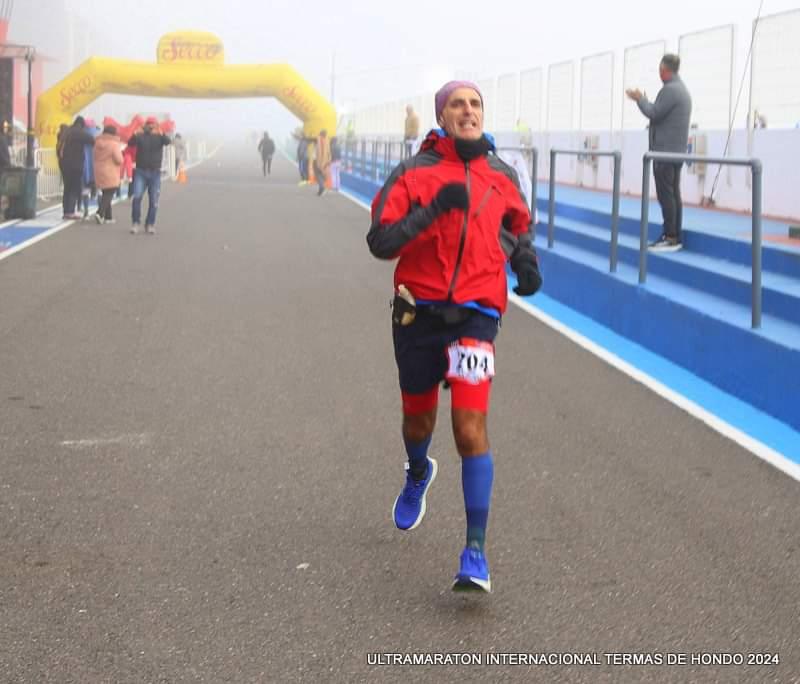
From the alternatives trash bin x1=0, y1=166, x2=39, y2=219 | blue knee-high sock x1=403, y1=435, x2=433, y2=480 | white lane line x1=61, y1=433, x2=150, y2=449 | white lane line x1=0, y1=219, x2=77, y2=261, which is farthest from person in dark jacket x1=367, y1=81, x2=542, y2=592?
trash bin x1=0, y1=166, x2=39, y2=219

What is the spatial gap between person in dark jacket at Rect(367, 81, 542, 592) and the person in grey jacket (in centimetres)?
752

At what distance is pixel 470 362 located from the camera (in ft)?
15.0

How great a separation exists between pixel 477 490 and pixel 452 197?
3.13 ft

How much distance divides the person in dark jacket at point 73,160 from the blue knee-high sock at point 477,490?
1905 centimetres

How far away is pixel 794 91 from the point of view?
1551 centimetres

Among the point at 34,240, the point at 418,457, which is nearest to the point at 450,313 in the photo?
the point at 418,457

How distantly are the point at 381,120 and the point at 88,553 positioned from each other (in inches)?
2114

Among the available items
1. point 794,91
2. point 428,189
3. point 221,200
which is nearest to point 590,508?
point 428,189

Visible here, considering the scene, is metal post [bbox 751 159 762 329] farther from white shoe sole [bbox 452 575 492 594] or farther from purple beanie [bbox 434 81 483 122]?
white shoe sole [bbox 452 575 492 594]

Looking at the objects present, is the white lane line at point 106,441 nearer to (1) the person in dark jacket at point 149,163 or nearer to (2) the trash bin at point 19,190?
(1) the person in dark jacket at point 149,163

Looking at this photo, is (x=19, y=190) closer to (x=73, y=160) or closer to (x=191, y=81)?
(x=73, y=160)

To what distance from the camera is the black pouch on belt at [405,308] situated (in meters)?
4.60

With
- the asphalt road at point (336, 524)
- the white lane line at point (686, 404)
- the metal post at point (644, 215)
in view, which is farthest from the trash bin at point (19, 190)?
the metal post at point (644, 215)

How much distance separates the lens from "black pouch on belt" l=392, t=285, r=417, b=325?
4.60 m
